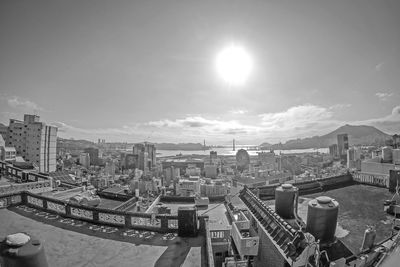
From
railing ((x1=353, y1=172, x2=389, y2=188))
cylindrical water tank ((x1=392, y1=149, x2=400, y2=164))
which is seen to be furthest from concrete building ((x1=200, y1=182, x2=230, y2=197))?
cylindrical water tank ((x1=392, y1=149, x2=400, y2=164))

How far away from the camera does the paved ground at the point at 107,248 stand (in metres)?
4.12

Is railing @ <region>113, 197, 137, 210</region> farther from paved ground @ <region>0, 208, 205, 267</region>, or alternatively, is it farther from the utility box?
the utility box

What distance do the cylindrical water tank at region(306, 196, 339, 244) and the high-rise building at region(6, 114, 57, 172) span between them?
178ft

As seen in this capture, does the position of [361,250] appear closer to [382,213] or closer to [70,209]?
[382,213]

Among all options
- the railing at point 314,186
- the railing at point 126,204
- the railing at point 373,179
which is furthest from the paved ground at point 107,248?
the railing at point 373,179

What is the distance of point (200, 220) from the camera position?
229 inches

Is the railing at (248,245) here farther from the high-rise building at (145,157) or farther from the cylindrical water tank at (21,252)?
the high-rise building at (145,157)

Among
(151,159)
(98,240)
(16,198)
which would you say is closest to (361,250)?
(98,240)

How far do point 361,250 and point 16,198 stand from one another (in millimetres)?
12480

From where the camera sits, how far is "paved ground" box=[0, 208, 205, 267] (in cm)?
412

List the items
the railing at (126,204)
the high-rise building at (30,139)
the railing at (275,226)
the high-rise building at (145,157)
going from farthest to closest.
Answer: the high-rise building at (145,157) < the high-rise building at (30,139) < the railing at (126,204) < the railing at (275,226)

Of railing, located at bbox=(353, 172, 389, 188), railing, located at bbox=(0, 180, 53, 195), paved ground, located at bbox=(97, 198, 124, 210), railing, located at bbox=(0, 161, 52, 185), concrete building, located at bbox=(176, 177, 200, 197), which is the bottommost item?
concrete building, located at bbox=(176, 177, 200, 197)

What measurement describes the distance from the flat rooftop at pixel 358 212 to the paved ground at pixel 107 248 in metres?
6.17

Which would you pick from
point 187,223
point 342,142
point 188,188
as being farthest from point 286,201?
point 342,142
